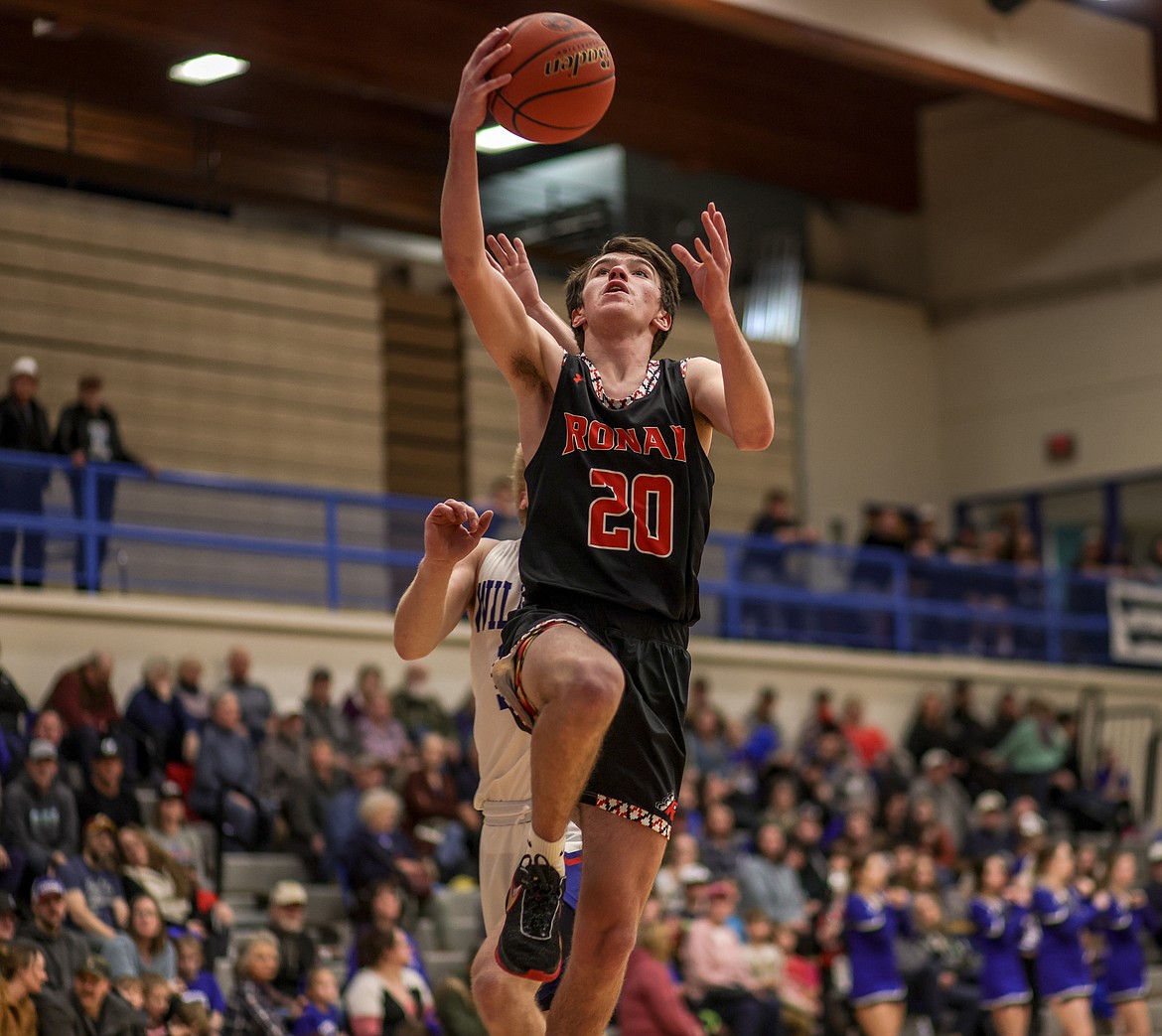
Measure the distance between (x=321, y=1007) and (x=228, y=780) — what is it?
7.96 feet

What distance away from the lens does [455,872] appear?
12.6 meters

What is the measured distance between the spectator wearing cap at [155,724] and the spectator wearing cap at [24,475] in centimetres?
155

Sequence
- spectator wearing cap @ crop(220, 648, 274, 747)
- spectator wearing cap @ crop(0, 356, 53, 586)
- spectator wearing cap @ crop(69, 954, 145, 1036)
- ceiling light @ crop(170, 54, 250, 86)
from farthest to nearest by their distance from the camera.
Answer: ceiling light @ crop(170, 54, 250, 86), spectator wearing cap @ crop(0, 356, 53, 586), spectator wearing cap @ crop(220, 648, 274, 747), spectator wearing cap @ crop(69, 954, 145, 1036)

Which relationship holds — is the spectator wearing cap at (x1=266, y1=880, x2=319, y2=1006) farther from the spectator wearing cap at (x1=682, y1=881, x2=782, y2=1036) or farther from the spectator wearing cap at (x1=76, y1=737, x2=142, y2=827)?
the spectator wearing cap at (x1=682, y1=881, x2=782, y2=1036)

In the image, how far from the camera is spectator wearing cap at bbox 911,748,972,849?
53.0 feet

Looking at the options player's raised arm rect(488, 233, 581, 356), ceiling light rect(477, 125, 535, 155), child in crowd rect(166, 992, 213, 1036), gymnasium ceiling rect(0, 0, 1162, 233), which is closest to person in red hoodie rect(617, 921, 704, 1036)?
child in crowd rect(166, 992, 213, 1036)

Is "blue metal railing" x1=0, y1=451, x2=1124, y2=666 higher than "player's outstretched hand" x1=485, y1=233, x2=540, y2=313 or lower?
lower

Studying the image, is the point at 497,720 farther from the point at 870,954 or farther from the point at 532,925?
the point at 870,954

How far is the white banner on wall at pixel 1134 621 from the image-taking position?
20047 millimetres

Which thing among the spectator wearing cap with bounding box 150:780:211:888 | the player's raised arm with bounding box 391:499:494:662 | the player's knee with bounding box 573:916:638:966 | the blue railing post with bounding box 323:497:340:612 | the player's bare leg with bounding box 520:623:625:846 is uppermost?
the blue railing post with bounding box 323:497:340:612

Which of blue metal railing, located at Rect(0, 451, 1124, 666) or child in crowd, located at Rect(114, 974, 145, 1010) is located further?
blue metal railing, located at Rect(0, 451, 1124, 666)

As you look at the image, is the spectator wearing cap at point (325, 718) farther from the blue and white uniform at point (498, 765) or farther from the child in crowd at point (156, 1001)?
the blue and white uniform at point (498, 765)

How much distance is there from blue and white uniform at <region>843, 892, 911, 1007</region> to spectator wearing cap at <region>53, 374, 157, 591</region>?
232 inches

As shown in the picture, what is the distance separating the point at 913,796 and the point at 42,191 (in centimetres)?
914
